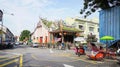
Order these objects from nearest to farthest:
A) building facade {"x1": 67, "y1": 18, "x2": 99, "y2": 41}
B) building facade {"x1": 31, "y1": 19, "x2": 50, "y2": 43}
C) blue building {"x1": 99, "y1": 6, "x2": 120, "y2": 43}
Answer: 1. blue building {"x1": 99, "y1": 6, "x2": 120, "y2": 43}
2. building facade {"x1": 31, "y1": 19, "x2": 50, "y2": 43}
3. building facade {"x1": 67, "y1": 18, "x2": 99, "y2": 41}

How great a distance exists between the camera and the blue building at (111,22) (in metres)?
26.1

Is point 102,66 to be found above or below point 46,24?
below

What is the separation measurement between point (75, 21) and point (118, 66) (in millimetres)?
41369

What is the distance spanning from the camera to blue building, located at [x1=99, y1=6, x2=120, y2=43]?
26.1 metres

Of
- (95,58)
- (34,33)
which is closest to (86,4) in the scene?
(95,58)

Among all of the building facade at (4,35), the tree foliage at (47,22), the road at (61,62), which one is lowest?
the road at (61,62)

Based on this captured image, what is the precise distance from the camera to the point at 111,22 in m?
27.5

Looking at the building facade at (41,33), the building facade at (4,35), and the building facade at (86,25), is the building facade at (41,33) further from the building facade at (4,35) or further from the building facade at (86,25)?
the building facade at (4,35)

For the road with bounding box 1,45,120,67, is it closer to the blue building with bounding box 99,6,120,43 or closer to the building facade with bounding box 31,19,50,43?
the blue building with bounding box 99,6,120,43

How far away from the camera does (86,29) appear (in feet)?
194

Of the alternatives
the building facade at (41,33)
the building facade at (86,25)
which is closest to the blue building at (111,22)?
the building facade at (86,25)

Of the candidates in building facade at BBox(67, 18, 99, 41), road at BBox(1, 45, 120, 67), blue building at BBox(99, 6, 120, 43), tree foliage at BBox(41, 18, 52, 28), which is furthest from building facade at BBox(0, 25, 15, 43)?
road at BBox(1, 45, 120, 67)

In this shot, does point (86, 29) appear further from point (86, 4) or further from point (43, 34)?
point (86, 4)

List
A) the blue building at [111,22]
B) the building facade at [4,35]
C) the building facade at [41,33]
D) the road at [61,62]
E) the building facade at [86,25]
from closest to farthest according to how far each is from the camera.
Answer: the road at [61,62]
the blue building at [111,22]
the building facade at [4,35]
the building facade at [41,33]
the building facade at [86,25]
